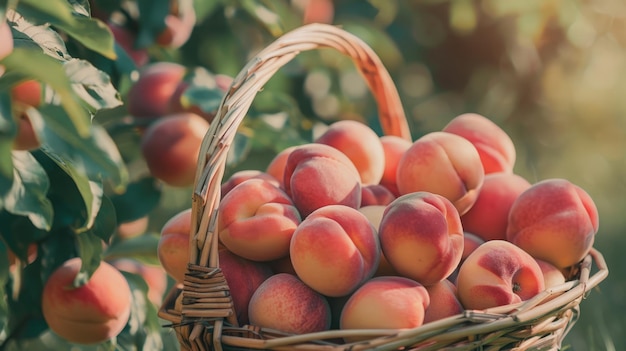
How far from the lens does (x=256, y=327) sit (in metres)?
0.82

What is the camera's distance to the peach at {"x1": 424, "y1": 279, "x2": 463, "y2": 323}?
0.86 metres

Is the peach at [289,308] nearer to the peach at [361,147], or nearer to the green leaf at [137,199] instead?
the peach at [361,147]

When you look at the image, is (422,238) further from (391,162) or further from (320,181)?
(391,162)

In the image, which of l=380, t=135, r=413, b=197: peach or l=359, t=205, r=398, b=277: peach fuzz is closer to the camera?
l=359, t=205, r=398, b=277: peach fuzz

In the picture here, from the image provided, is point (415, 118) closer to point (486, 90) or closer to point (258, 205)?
point (486, 90)

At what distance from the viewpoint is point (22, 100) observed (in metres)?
0.85

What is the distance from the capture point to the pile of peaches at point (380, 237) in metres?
0.85

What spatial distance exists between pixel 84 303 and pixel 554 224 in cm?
65

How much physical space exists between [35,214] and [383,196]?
47 centimetres

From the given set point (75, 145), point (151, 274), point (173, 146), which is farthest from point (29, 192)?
point (151, 274)

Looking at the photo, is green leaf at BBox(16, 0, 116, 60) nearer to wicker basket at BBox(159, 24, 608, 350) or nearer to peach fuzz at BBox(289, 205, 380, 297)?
wicker basket at BBox(159, 24, 608, 350)

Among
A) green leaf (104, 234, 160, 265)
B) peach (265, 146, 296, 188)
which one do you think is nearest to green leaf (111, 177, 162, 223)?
green leaf (104, 234, 160, 265)

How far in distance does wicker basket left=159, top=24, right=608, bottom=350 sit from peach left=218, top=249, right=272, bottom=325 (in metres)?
0.05

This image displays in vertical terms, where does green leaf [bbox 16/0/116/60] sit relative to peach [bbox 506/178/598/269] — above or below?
above
